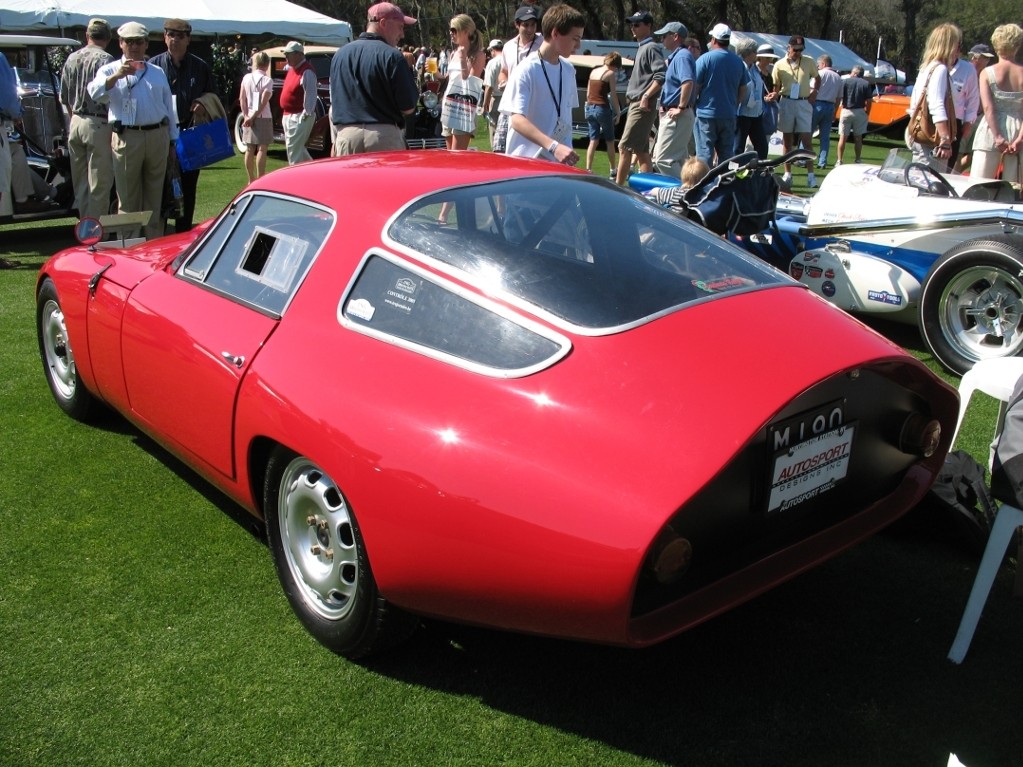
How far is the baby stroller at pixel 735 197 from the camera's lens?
6184mm

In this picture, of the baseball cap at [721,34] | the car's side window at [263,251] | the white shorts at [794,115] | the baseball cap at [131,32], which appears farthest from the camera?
the white shorts at [794,115]

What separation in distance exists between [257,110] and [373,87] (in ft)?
13.8

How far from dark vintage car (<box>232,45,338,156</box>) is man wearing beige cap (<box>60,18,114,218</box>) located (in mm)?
2816

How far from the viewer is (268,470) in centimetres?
297

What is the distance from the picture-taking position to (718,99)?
920 centimetres

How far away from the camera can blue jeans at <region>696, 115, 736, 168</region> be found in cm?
932

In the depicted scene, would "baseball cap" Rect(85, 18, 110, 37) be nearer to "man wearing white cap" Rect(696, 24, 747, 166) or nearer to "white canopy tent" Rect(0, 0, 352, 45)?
"man wearing white cap" Rect(696, 24, 747, 166)

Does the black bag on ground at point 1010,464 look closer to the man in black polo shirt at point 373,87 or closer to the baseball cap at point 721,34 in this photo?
the man in black polo shirt at point 373,87

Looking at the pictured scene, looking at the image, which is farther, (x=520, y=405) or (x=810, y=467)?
(x=810, y=467)

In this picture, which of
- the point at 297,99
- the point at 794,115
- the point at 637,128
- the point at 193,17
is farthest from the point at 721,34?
the point at 193,17

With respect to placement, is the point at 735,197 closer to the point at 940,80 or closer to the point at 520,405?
the point at 940,80

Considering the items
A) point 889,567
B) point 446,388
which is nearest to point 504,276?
point 446,388

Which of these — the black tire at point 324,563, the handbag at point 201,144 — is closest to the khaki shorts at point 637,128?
the handbag at point 201,144

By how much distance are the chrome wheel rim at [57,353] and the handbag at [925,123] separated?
6649 millimetres
